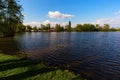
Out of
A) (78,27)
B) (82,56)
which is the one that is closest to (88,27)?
(78,27)

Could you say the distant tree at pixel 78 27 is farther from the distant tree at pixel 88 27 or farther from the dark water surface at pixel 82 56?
the dark water surface at pixel 82 56

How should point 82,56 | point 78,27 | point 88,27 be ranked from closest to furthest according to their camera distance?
point 82,56
point 88,27
point 78,27

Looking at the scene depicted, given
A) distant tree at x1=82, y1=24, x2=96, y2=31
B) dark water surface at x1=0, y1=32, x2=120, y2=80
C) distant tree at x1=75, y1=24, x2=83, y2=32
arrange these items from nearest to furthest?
dark water surface at x1=0, y1=32, x2=120, y2=80
distant tree at x1=82, y1=24, x2=96, y2=31
distant tree at x1=75, y1=24, x2=83, y2=32

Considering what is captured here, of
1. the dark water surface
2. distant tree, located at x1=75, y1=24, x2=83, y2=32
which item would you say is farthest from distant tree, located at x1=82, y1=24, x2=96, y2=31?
the dark water surface

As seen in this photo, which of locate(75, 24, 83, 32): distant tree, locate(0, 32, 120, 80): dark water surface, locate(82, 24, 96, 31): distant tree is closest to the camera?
locate(0, 32, 120, 80): dark water surface

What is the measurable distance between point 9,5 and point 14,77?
35474 mm

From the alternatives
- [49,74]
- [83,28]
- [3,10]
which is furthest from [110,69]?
[83,28]

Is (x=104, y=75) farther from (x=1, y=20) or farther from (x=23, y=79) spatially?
(x=1, y=20)

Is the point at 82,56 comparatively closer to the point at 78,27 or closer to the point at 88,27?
the point at 78,27

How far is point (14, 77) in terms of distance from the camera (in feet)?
31.5

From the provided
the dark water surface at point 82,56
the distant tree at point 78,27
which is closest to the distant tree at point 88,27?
the distant tree at point 78,27

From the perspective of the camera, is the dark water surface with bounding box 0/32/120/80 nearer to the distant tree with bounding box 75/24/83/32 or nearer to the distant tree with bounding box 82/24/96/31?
the distant tree with bounding box 82/24/96/31

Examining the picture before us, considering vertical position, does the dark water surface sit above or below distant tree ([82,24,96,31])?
below

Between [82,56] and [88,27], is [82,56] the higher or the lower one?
the lower one
